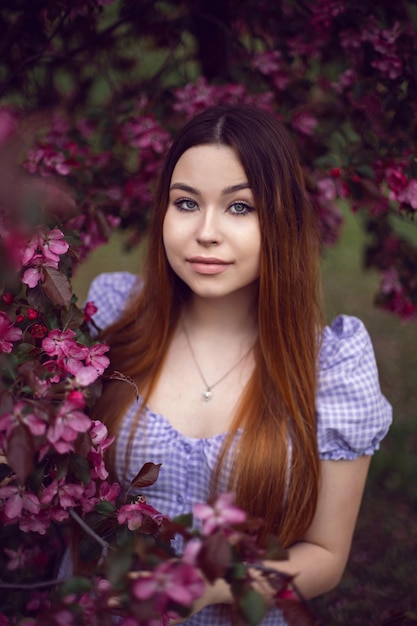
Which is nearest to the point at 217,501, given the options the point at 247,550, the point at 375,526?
the point at 247,550

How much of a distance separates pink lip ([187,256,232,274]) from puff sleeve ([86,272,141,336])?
0.56 metres

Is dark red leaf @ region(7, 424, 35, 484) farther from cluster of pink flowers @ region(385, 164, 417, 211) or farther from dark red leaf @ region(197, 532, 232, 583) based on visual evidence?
cluster of pink flowers @ region(385, 164, 417, 211)

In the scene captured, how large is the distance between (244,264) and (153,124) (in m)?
0.77

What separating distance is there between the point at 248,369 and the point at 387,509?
59.6 inches

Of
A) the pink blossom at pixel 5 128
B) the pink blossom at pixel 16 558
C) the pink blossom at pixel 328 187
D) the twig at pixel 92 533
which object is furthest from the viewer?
the pink blossom at pixel 328 187

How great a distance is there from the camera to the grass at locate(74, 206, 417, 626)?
2281 millimetres

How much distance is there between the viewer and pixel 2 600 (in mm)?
1562

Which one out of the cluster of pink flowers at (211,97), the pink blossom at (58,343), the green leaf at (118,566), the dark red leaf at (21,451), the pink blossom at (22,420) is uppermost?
the cluster of pink flowers at (211,97)

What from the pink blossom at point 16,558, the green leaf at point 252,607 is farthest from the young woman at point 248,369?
the green leaf at point 252,607

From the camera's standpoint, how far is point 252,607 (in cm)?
85

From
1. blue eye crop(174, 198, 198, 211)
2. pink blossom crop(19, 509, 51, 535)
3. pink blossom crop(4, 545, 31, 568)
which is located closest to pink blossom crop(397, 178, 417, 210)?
blue eye crop(174, 198, 198, 211)

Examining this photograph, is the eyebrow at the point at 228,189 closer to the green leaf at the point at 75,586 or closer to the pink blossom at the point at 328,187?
the pink blossom at the point at 328,187

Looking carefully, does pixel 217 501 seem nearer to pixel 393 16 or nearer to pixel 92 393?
pixel 92 393

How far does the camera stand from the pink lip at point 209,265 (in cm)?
155
